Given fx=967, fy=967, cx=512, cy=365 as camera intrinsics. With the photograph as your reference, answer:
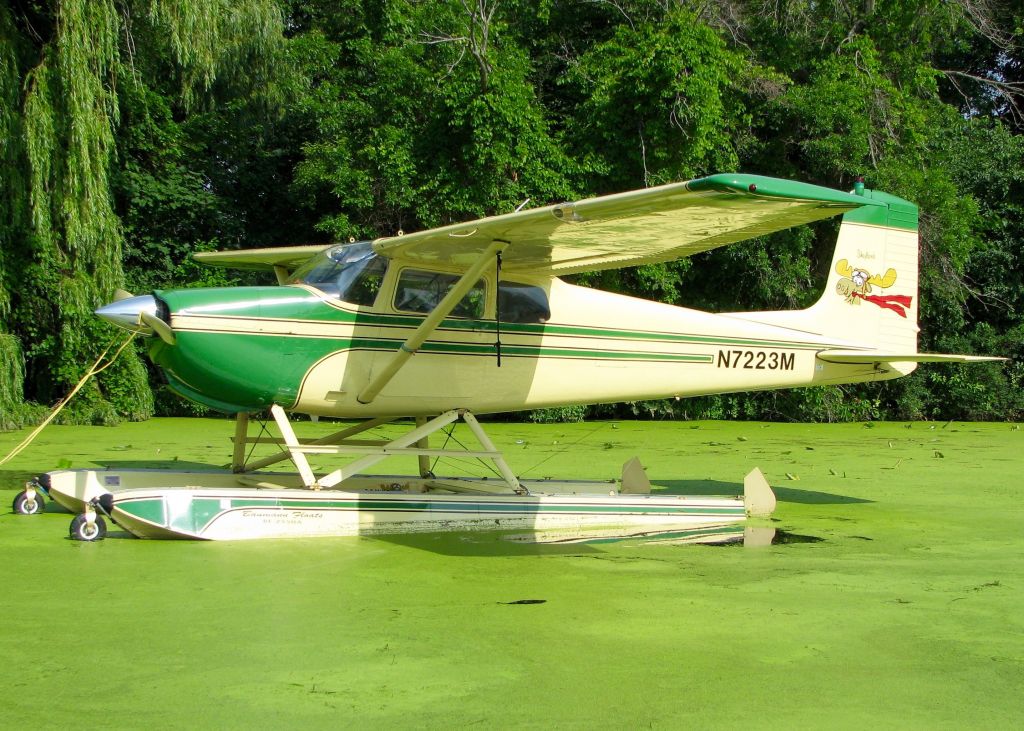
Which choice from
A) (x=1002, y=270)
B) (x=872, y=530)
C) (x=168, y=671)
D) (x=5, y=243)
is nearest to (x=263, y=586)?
(x=168, y=671)

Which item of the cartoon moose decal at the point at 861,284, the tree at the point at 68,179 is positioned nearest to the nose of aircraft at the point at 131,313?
the cartoon moose decal at the point at 861,284

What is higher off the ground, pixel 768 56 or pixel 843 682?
pixel 768 56

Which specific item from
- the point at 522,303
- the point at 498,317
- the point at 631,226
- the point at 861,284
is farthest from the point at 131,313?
the point at 861,284

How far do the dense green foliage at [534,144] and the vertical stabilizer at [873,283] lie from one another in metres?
7.64

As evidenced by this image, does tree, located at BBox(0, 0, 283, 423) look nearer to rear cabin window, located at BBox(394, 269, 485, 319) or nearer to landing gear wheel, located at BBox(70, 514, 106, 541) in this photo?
landing gear wheel, located at BBox(70, 514, 106, 541)

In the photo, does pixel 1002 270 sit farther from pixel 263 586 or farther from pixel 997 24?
pixel 263 586

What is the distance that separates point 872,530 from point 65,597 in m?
5.26

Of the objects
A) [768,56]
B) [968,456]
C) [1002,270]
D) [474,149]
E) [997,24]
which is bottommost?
[968,456]

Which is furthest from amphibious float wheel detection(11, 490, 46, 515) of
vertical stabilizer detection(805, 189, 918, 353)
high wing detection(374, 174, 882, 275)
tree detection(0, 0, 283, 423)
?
vertical stabilizer detection(805, 189, 918, 353)

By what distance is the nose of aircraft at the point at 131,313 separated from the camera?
5953 mm

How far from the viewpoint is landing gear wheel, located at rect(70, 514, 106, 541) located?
5.93 metres

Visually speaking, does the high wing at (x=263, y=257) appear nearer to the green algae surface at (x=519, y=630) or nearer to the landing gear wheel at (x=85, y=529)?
the green algae surface at (x=519, y=630)

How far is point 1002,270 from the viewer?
18891mm

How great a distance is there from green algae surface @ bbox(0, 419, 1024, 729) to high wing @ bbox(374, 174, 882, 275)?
2023 mm
